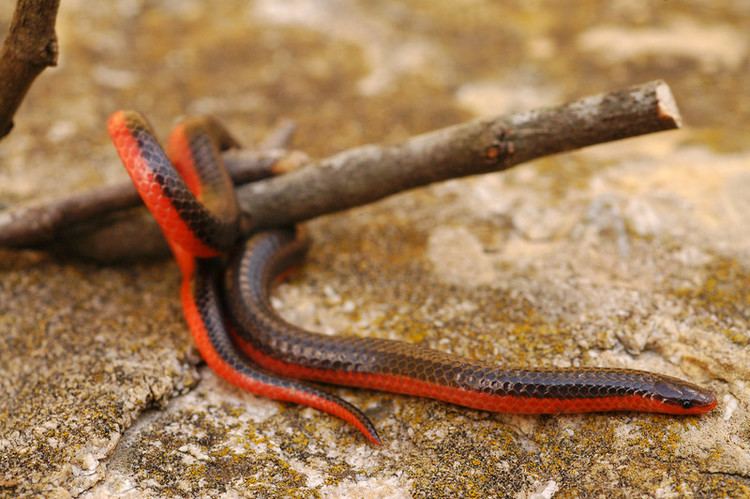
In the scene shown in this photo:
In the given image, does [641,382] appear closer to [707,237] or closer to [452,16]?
[707,237]

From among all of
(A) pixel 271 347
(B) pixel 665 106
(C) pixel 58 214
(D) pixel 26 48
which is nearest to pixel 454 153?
(B) pixel 665 106

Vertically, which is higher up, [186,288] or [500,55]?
[500,55]

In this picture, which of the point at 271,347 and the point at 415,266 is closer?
the point at 271,347

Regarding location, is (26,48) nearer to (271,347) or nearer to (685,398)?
(271,347)

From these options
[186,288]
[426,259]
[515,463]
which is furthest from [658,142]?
[186,288]

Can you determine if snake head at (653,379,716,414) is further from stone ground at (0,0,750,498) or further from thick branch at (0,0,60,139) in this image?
thick branch at (0,0,60,139)

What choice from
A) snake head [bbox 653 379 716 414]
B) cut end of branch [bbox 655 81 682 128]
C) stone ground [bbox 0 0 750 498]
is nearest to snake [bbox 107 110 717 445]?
snake head [bbox 653 379 716 414]
